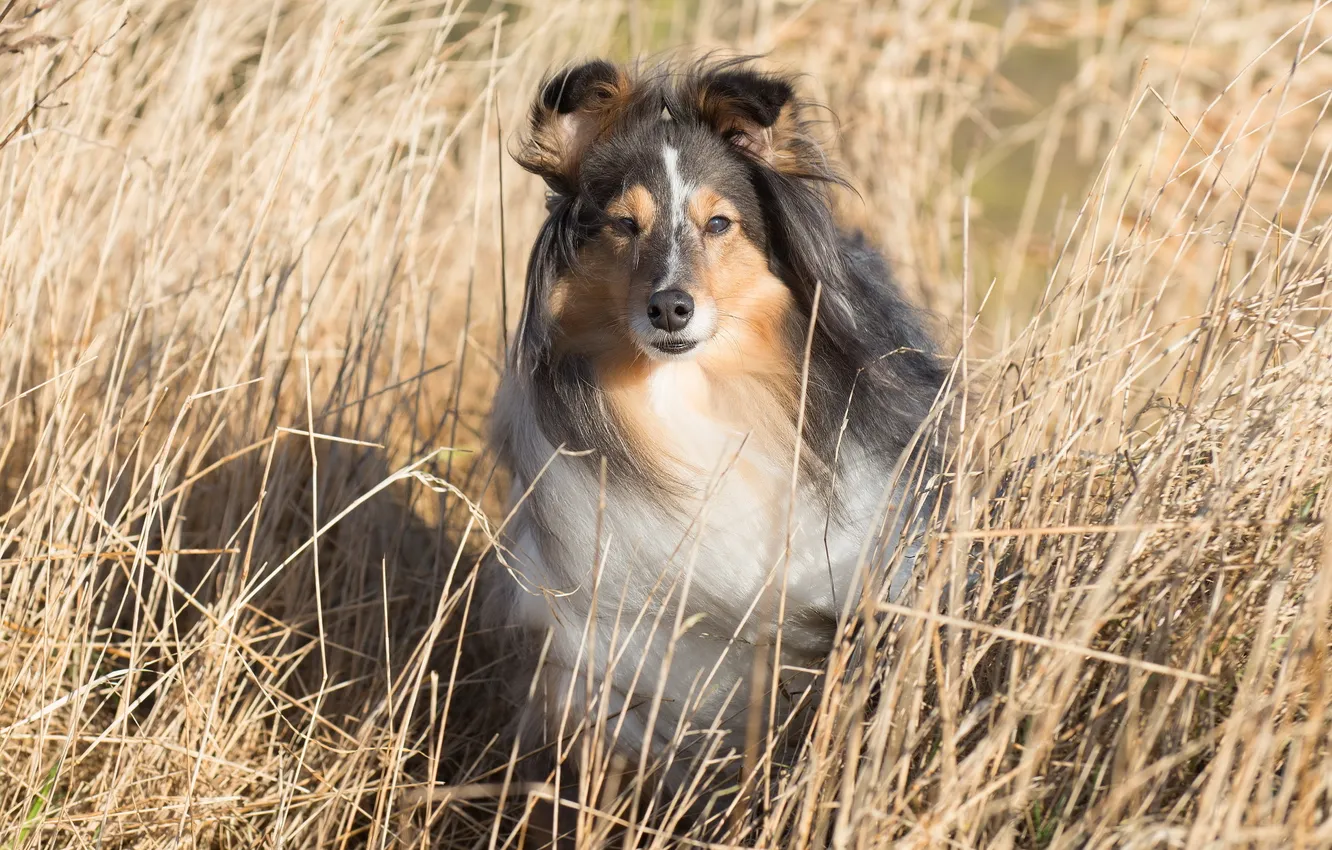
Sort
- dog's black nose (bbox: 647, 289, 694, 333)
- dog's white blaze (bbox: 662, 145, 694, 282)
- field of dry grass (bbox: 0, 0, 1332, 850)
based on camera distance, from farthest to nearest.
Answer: dog's white blaze (bbox: 662, 145, 694, 282), dog's black nose (bbox: 647, 289, 694, 333), field of dry grass (bbox: 0, 0, 1332, 850)

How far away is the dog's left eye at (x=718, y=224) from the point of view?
2.75 metres

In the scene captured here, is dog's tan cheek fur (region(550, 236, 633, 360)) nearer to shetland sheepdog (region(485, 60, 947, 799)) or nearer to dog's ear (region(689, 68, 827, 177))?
shetland sheepdog (region(485, 60, 947, 799))

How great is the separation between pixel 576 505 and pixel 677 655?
0.43 m

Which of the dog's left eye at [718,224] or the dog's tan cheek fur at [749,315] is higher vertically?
the dog's left eye at [718,224]

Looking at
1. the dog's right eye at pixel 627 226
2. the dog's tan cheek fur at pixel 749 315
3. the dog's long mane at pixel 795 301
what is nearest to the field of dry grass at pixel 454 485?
the dog's long mane at pixel 795 301

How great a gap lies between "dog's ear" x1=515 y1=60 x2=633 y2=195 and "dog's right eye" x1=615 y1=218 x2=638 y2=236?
0.61 ft

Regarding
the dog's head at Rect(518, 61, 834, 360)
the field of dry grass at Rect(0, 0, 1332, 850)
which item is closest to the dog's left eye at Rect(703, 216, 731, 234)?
the dog's head at Rect(518, 61, 834, 360)

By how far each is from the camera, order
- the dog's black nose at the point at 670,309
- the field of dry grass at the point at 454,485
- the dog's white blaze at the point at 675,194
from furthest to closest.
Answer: the dog's white blaze at the point at 675,194 < the dog's black nose at the point at 670,309 < the field of dry grass at the point at 454,485

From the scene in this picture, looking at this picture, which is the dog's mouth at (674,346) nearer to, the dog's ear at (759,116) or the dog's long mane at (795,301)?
the dog's long mane at (795,301)

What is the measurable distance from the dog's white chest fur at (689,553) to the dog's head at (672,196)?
0.67ft

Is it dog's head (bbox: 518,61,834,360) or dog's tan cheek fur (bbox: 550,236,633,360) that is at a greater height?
dog's head (bbox: 518,61,834,360)

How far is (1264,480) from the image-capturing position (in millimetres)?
2086

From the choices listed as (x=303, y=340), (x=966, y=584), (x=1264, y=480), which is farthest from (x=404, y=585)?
(x=1264, y=480)

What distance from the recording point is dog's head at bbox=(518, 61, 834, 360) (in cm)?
271
